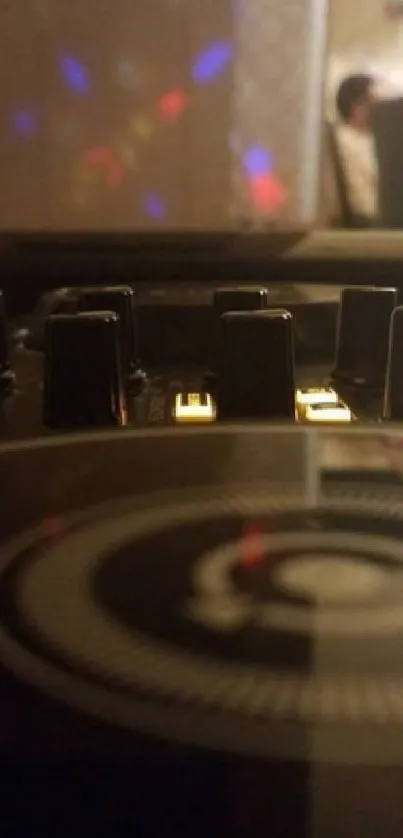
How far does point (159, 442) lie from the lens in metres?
0.62

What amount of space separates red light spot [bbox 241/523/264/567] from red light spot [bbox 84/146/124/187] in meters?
0.69

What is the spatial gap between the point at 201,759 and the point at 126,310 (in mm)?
510

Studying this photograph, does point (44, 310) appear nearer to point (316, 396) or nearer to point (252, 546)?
point (316, 396)

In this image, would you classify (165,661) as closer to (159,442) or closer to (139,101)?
(159,442)

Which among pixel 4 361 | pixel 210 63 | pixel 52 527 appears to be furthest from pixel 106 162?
pixel 52 527

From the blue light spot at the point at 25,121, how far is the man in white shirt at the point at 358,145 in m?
0.46

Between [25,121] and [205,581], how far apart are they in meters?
0.76

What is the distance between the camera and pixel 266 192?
1135 millimetres

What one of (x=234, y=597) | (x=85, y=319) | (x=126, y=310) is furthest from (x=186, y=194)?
(x=234, y=597)

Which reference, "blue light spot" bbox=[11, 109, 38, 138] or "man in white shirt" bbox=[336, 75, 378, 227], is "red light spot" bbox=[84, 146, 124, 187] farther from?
"man in white shirt" bbox=[336, 75, 378, 227]

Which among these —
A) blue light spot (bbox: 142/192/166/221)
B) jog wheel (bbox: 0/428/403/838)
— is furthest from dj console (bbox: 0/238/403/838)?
blue light spot (bbox: 142/192/166/221)

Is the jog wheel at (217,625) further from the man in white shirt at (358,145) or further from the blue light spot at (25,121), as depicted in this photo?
the man in white shirt at (358,145)

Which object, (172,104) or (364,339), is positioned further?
(172,104)

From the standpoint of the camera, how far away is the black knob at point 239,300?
0.79 meters
